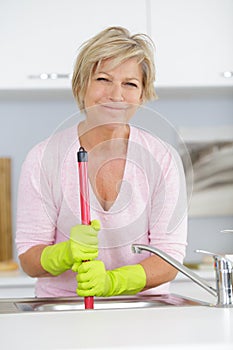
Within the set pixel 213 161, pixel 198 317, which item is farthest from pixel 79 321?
pixel 213 161

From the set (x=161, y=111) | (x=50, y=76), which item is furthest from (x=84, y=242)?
(x=161, y=111)

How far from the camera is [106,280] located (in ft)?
5.33

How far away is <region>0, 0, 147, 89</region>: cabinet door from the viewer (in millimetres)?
3158

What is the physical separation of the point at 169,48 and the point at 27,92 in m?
0.69

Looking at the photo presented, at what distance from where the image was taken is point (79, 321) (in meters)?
1.22

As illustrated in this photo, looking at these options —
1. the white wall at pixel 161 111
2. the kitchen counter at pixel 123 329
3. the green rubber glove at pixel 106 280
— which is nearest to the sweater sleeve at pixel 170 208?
the green rubber glove at pixel 106 280

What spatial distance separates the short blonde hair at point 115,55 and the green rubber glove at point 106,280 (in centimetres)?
49

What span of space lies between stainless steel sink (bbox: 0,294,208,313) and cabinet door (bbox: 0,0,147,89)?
5.47ft

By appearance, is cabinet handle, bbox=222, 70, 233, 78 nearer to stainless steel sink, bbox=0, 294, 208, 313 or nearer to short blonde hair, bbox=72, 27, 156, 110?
short blonde hair, bbox=72, 27, 156, 110

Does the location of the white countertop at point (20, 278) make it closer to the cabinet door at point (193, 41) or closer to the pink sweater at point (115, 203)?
the cabinet door at point (193, 41)

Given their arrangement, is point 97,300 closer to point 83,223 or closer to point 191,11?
point 83,223

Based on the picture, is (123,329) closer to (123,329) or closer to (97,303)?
(123,329)

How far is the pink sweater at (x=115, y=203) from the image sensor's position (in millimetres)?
1722

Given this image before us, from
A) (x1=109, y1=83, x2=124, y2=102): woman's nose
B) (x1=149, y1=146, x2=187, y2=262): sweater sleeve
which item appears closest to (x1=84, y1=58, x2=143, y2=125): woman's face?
(x1=109, y1=83, x2=124, y2=102): woman's nose
